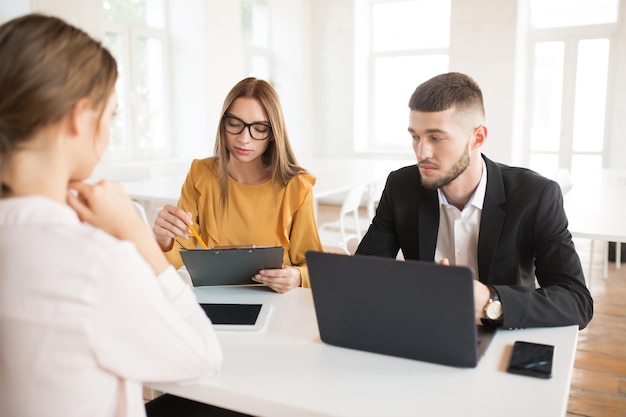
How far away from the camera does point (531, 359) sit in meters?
1.14

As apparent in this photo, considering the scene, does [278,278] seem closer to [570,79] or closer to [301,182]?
[301,182]

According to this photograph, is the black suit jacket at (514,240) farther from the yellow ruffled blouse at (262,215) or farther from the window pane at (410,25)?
the window pane at (410,25)

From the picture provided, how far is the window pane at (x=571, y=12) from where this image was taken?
6.81 m

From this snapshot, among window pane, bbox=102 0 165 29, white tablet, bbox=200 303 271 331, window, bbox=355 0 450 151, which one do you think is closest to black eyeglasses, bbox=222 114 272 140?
white tablet, bbox=200 303 271 331

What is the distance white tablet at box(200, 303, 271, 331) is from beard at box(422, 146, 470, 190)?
1.92 ft

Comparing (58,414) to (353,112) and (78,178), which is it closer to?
(78,178)

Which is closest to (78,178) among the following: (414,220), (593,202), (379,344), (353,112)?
(379,344)

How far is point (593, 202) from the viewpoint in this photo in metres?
3.36

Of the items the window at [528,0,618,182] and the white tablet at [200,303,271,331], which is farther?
the window at [528,0,618,182]

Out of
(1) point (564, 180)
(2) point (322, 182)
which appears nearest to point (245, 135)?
(2) point (322, 182)

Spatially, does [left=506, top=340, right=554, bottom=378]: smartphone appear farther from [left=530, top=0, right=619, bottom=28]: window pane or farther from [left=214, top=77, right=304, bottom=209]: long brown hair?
[left=530, top=0, right=619, bottom=28]: window pane

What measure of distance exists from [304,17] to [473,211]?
21.7 ft

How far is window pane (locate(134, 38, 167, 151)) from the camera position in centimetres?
609

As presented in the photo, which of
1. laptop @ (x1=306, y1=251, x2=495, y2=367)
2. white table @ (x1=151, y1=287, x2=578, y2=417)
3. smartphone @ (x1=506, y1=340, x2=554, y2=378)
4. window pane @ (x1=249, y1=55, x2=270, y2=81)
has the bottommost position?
white table @ (x1=151, y1=287, x2=578, y2=417)
